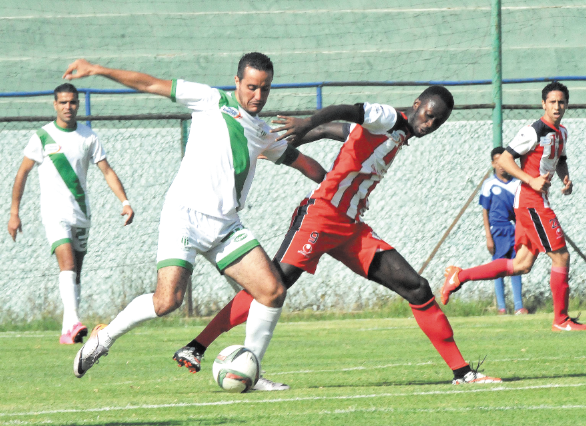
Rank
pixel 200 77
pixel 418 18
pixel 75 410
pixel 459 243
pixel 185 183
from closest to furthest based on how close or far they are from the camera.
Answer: pixel 75 410 < pixel 185 183 < pixel 459 243 < pixel 200 77 < pixel 418 18

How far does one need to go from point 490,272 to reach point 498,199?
82.0 inches

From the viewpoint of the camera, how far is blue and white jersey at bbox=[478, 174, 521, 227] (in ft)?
39.3

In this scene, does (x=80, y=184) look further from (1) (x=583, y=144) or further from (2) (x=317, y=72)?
(2) (x=317, y=72)

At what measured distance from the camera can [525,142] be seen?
9281 mm

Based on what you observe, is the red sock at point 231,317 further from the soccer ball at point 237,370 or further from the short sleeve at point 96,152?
the short sleeve at point 96,152

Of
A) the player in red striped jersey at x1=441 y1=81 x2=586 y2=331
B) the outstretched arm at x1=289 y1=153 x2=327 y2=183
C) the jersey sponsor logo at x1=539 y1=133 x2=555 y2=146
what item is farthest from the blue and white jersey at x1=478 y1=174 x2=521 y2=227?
the outstretched arm at x1=289 y1=153 x2=327 y2=183

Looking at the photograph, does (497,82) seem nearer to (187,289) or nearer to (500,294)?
(500,294)

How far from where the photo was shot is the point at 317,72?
17.4m

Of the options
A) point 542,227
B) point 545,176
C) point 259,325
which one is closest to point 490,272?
point 542,227

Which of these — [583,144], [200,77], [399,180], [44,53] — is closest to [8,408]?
[399,180]

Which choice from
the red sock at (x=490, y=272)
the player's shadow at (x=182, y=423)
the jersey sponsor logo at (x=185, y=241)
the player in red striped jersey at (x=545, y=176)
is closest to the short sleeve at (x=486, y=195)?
the red sock at (x=490, y=272)

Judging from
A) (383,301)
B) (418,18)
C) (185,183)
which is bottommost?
(383,301)

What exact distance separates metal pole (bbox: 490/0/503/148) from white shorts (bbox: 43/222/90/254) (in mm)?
5382

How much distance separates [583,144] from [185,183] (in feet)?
29.5
